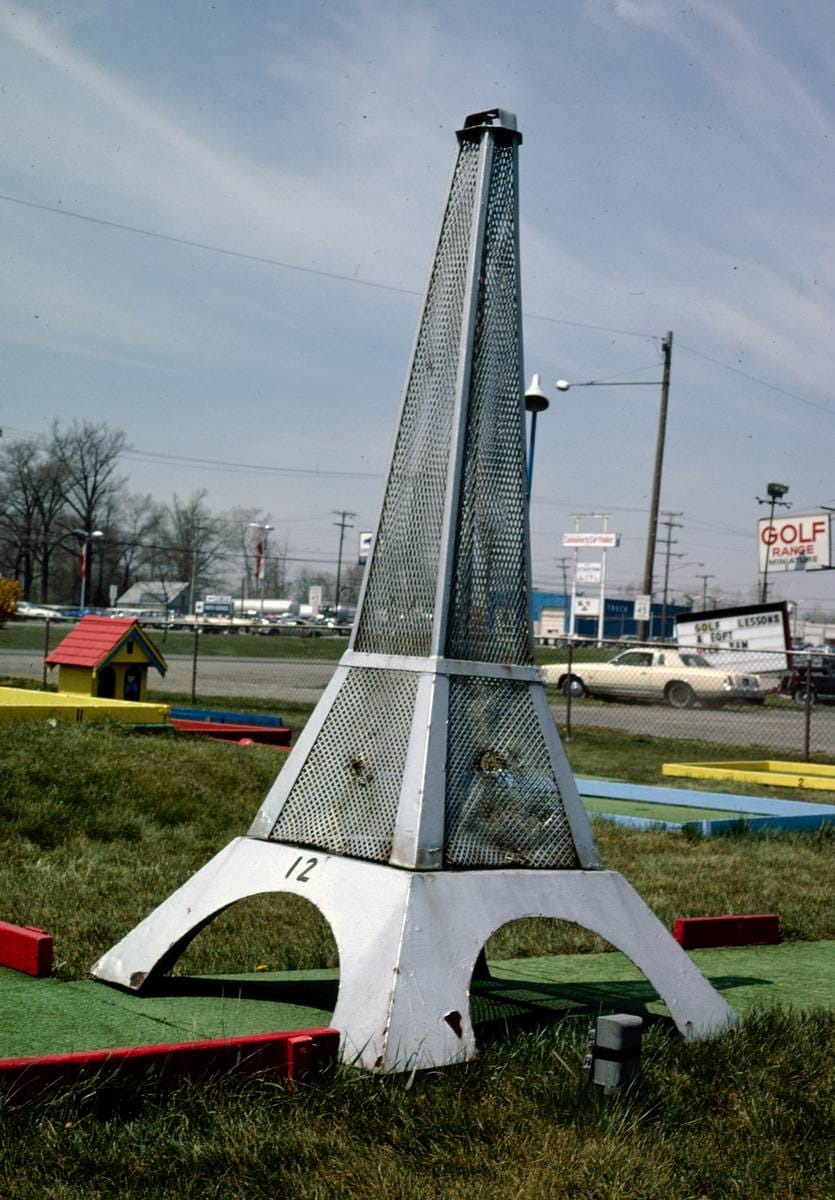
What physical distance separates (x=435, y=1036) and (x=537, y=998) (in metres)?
1.33

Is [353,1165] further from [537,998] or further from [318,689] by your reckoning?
[318,689]

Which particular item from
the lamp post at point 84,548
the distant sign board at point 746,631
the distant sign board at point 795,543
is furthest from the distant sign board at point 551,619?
the distant sign board at point 746,631

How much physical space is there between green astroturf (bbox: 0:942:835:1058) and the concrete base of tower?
0.65 ft

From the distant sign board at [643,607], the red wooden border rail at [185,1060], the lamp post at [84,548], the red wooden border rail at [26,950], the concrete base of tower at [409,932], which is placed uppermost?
the lamp post at [84,548]

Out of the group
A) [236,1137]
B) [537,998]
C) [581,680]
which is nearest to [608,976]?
[537,998]

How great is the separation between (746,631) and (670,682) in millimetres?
4692

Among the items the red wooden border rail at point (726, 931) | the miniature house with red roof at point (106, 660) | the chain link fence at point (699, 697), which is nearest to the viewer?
the red wooden border rail at point (726, 931)

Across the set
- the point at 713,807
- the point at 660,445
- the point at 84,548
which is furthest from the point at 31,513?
the point at 713,807

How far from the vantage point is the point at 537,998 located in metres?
4.87

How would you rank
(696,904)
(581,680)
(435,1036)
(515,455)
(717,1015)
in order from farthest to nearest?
1. (581,680)
2. (696,904)
3. (515,455)
4. (717,1015)
5. (435,1036)

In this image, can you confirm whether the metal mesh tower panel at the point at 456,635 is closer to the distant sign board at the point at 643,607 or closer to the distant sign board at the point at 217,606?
the distant sign board at the point at 643,607

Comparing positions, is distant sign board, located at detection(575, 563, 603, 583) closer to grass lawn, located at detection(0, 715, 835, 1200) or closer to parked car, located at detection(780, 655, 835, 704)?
parked car, located at detection(780, 655, 835, 704)

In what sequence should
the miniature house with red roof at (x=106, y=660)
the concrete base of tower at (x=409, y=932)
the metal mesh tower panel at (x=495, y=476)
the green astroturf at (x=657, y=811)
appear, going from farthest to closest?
the miniature house with red roof at (x=106, y=660) < the green astroturf at (x=657, y=811) < the metal mesh tower panel at (x=495, y=476) < the concrete base of tower at (x=409, y=932)

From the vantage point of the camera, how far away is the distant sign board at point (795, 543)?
48750mm
